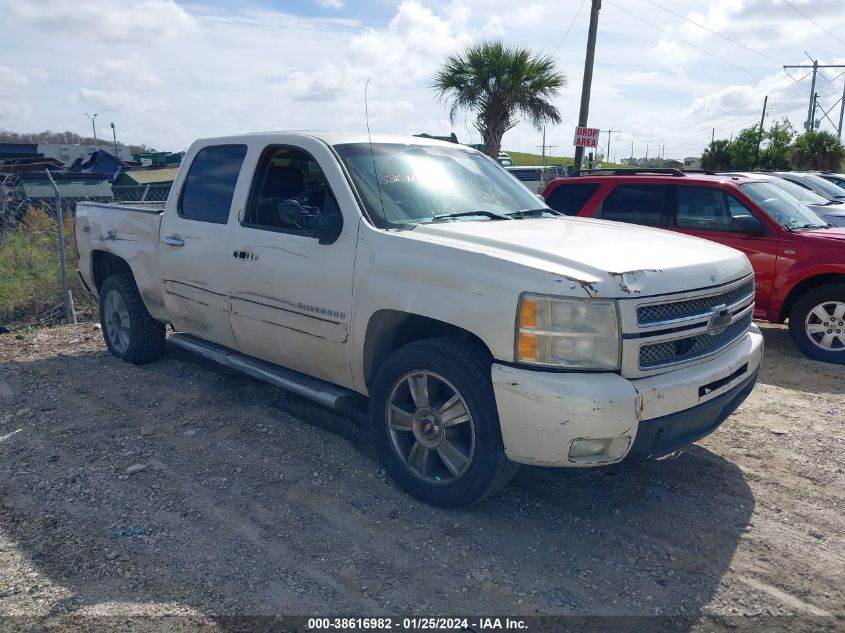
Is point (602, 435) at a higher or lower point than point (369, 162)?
lower

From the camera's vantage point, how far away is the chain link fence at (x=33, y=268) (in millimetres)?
8898

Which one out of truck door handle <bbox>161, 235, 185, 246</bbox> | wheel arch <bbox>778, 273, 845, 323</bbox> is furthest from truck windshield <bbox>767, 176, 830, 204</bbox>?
truck door handle <bbox>161, 235, 185, 246</bbox>

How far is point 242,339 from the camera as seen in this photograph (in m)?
5.00

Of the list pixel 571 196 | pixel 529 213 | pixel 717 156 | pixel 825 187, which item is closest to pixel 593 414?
pixel 529 213

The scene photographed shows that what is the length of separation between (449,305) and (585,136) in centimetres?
1400

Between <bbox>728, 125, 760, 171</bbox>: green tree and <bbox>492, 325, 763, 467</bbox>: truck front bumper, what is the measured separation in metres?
34.5

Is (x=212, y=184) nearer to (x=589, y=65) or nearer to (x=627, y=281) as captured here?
(x=627, y=281)

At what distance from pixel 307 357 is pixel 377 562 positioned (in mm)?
1521

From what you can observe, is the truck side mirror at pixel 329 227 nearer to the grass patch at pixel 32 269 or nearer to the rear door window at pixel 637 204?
the rear door window at pixel 637 204

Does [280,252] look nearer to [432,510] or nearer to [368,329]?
[368,329]

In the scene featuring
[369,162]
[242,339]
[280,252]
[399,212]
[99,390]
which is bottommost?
[99,390]

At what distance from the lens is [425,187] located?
451 centimetres

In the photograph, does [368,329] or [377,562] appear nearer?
[377,562]

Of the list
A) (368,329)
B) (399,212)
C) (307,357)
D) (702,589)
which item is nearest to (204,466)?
(307,357)
